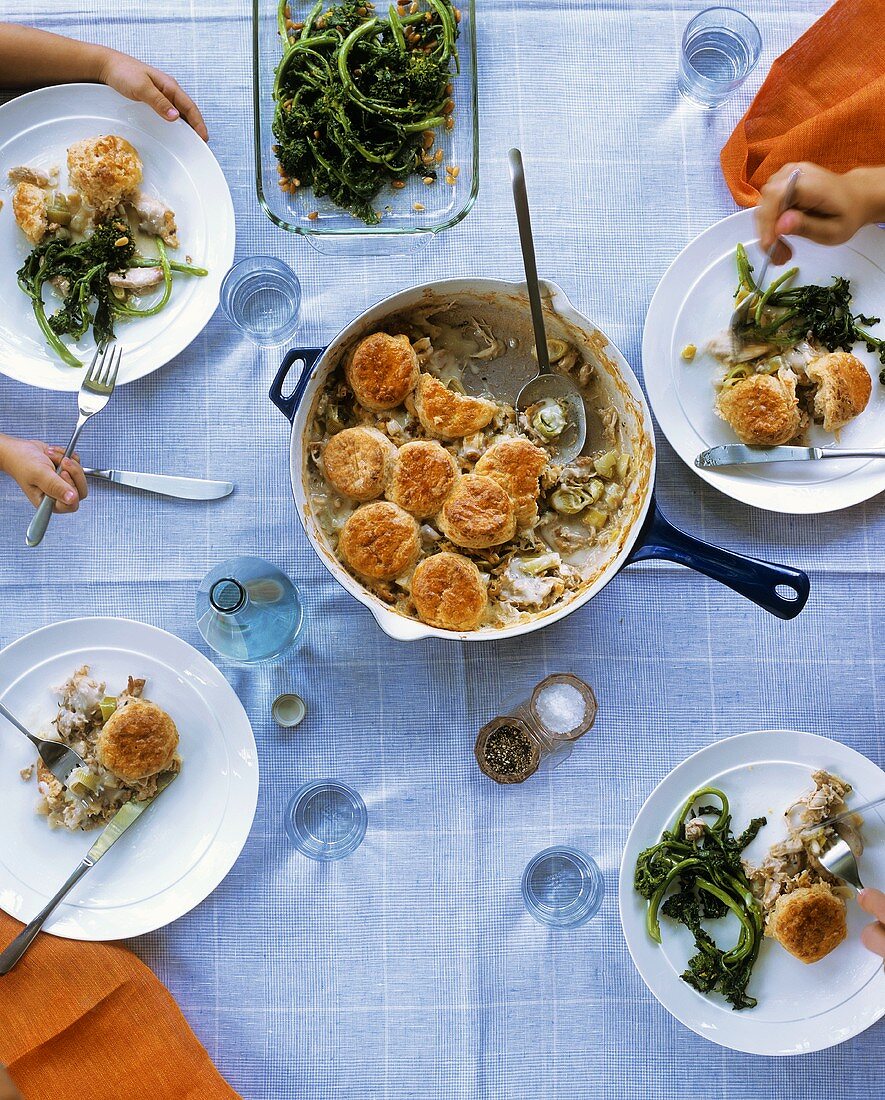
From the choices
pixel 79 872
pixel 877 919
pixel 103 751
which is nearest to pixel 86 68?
pixel 103 751

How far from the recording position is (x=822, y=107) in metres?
2.71

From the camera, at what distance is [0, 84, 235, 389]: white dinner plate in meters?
2.59

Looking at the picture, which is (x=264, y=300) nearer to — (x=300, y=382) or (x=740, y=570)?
(x=300, y=382)

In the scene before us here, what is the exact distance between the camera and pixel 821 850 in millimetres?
2533

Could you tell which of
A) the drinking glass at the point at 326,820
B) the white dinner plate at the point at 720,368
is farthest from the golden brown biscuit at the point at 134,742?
the white dinner plate at the point at 720,368

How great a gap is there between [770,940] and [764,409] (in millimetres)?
1486

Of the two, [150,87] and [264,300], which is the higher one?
[150,87]

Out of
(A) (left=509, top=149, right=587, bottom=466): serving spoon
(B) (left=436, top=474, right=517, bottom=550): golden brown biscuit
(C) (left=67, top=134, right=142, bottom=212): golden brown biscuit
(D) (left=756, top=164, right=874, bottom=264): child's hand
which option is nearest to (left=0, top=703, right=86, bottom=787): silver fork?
(B) (left=436, top=474, right=517, bottom=550): golden brown biscuit

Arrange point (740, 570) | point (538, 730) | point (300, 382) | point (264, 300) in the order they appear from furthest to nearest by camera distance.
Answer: point (264, 300) → point (538, 730) → point (300, 382) → point (740, 570)

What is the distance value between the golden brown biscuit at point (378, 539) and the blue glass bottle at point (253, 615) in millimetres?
241

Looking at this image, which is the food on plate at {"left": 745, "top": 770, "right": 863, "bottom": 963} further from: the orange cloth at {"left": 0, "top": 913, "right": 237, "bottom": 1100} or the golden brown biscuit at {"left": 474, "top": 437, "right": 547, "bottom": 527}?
the orange cloth at {"left": 0, "top": 913, "right": 237, "bottom": 1100}

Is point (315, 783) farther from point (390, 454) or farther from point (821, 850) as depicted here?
point (821, 850)

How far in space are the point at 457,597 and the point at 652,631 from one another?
0.66 metres

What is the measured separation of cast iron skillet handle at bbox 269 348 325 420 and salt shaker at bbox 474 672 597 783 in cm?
104
